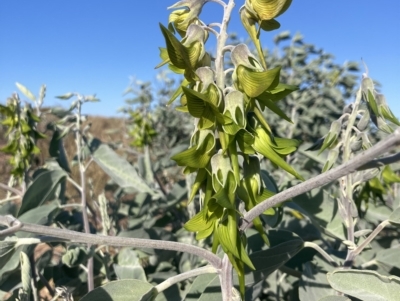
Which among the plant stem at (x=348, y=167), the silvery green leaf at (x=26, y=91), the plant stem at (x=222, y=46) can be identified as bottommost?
the plant stem at (x=348, y=167)

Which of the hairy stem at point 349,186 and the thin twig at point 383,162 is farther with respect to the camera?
the hairy stem at point 349,186

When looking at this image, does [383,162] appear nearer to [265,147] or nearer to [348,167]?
[348,167]

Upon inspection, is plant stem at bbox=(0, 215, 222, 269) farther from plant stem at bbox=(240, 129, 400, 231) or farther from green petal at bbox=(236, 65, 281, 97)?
green petal at bbox=(236, 65, 281, 97)

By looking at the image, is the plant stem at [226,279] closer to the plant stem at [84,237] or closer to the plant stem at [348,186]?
the plant stem at [84,237]

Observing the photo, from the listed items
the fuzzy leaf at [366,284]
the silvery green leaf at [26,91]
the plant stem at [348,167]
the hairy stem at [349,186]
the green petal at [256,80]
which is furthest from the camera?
the silvery green leaf at [26,91]

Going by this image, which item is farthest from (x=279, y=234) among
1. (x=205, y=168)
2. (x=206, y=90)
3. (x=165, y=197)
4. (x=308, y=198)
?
(x=165, y=197)

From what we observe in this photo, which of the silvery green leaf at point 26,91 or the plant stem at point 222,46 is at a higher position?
the silvery green leaf at point 26,91

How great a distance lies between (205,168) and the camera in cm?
78

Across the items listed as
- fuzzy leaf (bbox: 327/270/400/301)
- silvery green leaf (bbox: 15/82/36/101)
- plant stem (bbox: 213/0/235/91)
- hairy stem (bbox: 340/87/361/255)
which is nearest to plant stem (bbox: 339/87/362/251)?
hairy stem (bbox: 340/87/361/255)

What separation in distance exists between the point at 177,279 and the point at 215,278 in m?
0.22

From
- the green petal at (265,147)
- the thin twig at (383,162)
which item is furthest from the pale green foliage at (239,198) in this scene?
the thin twig at (383,162)

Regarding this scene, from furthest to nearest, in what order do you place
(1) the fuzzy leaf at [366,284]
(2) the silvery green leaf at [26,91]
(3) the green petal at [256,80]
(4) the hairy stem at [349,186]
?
→ (2) the silvery green leaf at [26,91], (4) the hairy stem at [349,186], (1) the fuzzy leaf at [366,284], (3) the green petal at [256,80]

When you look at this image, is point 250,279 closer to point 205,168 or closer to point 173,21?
point 205,168

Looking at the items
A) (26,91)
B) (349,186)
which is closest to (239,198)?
(349,186)
